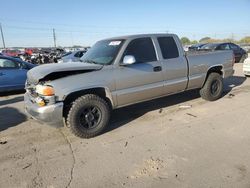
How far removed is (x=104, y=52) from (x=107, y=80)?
2.90 ft

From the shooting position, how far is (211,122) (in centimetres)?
514

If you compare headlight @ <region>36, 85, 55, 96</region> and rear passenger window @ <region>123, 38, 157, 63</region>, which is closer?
headlight @ <region>36, 85, 55, 96</region>

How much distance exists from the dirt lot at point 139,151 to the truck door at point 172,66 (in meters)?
0.67

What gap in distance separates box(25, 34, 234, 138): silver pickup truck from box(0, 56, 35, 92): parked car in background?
13.6 ft

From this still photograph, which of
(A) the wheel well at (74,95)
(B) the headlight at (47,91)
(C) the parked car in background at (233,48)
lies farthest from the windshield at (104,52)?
(C) the parked car in background at (233,48)

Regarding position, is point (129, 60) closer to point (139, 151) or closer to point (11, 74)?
point (139, 151)

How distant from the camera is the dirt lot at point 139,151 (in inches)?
126

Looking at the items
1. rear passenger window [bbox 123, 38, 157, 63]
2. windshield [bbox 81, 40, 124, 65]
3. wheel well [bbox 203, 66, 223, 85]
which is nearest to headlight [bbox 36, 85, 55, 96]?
windshield [bbox 81, 40, 124, 65]

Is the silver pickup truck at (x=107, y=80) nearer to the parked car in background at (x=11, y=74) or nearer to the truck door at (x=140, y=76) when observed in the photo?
the truck door at (x=140, y=76)

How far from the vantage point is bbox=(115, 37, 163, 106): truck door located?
491 cm

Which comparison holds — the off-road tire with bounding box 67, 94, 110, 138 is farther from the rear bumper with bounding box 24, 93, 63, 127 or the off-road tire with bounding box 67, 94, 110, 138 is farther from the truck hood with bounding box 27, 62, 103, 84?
the truck hood with bounding box 27, 62, 103, 84

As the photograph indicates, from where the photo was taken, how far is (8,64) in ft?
28.6

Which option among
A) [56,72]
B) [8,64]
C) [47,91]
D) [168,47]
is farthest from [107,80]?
[8,64]

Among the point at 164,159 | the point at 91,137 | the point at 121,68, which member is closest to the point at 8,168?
the point at 91,137
